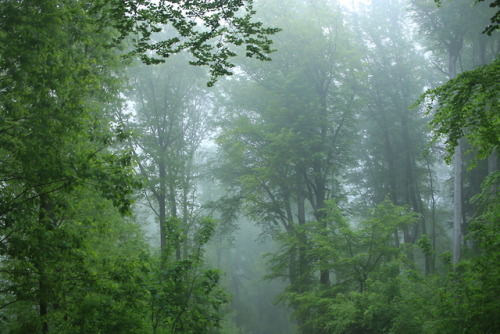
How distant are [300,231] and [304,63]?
24.6 feet

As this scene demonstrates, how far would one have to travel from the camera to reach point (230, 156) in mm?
17547

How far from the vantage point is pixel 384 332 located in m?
8.20

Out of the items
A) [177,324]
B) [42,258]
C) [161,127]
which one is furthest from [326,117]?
[42,258]

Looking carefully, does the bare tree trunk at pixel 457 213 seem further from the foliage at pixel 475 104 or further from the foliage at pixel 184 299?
the foliage at pixel 184 299

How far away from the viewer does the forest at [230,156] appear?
5.47 metres

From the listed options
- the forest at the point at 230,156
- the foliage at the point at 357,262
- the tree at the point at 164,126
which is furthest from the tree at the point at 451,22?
the tree at the point at 164,126

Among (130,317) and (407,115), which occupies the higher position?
(407,115)

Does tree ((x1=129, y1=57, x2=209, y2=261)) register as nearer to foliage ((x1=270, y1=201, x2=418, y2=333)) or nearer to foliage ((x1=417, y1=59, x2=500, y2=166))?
foliage ((x1=270, y1=201, x2=418, y2=333))

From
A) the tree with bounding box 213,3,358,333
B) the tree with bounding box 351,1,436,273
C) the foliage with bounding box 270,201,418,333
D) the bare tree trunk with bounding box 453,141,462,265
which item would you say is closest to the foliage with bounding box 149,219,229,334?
the foliage with bounding box 270,201,418,333

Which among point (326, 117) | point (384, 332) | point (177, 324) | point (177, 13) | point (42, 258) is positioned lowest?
point (384, 332)

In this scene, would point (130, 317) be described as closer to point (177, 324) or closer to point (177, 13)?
point (177, 324)

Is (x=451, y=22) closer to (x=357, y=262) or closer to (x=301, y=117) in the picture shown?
(x=301, y=117)

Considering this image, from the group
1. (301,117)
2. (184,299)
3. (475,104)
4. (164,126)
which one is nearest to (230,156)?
(301,117)

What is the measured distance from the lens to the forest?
17.9ft
